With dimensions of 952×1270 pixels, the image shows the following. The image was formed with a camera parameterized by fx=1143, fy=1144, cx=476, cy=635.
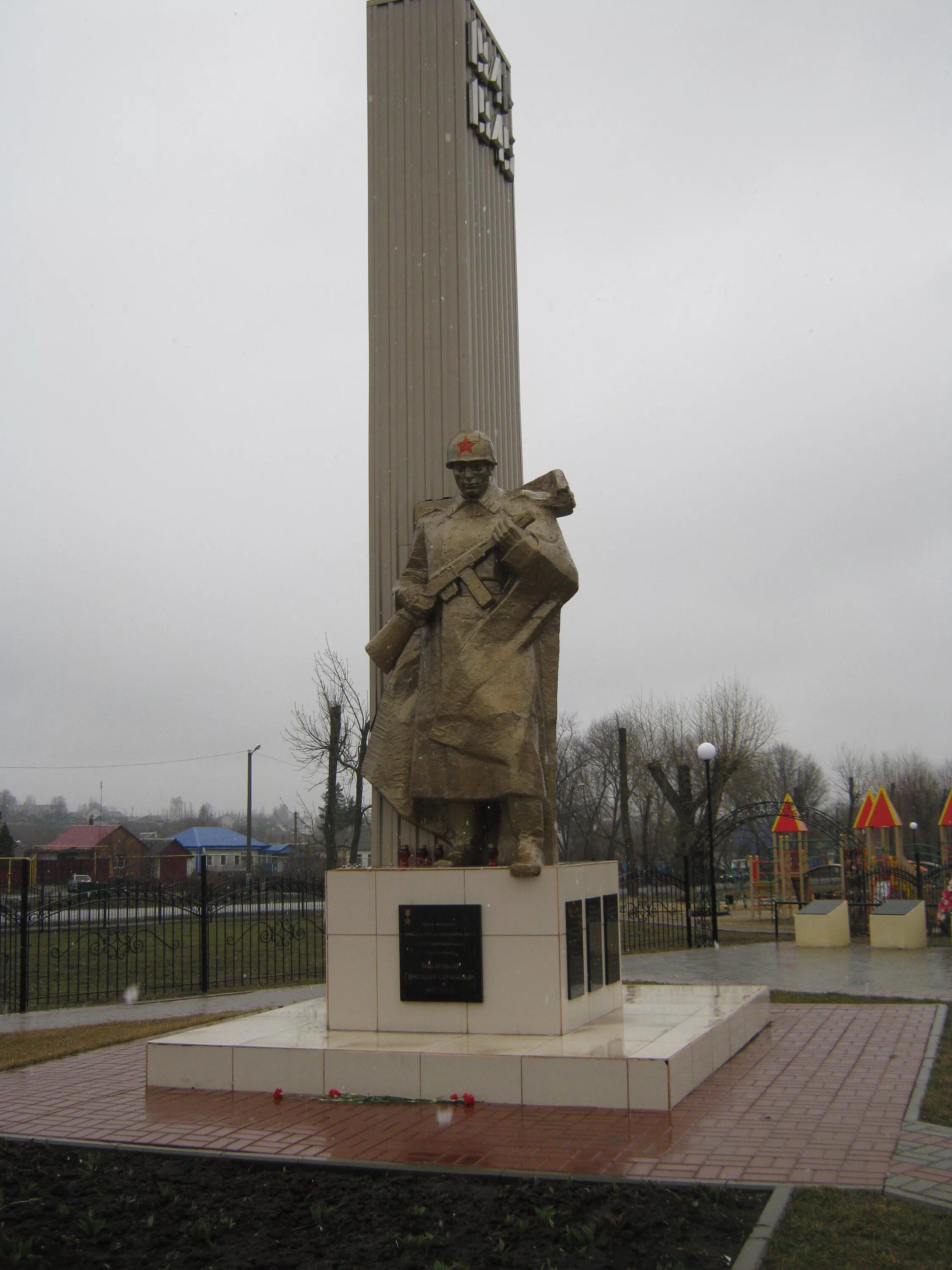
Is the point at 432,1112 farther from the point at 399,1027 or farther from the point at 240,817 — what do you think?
the point at 240,817

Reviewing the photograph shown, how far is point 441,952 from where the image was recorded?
7.19 m

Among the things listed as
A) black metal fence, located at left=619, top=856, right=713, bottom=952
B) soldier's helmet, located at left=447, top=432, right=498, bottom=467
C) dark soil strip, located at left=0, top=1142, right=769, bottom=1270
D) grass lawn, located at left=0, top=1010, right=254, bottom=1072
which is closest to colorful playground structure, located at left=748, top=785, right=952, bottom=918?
black metal fence, located at left=619, top=856, right=713, bottom=952

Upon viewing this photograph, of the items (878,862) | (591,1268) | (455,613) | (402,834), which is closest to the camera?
(591,1268)

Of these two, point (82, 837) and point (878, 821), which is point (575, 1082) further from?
point (82, 837)

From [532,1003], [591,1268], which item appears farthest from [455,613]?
[591,1268]

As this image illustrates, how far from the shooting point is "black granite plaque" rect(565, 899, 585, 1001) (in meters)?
7.14

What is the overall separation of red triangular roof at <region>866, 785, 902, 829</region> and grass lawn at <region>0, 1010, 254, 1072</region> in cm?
1505

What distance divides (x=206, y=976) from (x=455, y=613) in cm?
817

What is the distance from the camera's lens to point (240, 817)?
10531cm

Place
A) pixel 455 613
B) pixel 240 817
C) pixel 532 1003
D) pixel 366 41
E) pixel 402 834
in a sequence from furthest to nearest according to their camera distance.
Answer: pixel 240 817
pixel 366 41
pixel 402 834
pixel 455 613
pixel 532 1003

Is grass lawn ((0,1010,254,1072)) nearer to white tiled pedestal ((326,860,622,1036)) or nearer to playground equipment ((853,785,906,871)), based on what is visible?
white tiled pedestal ((326,860,622,1036))

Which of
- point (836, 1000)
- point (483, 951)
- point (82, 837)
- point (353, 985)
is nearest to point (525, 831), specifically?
point (483, 951)

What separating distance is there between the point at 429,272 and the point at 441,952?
543 cm

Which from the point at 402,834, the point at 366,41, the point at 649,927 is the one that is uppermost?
the point at 366,41
